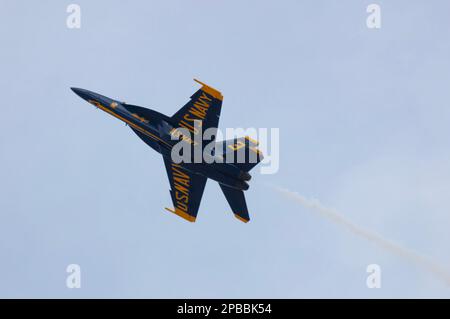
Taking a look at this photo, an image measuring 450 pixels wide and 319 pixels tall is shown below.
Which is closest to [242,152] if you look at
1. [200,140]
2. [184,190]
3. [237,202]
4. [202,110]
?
[200,140]

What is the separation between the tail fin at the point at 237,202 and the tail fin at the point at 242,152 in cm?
304

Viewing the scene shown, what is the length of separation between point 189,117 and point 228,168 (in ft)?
14.3

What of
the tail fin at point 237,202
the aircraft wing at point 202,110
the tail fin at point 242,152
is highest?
the aircraft wing at point 202,110

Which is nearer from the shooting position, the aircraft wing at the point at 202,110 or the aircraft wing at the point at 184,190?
the aircraft wing at the point at 202,110

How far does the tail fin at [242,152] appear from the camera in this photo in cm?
5453

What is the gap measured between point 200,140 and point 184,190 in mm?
6358

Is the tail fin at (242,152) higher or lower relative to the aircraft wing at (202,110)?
lower

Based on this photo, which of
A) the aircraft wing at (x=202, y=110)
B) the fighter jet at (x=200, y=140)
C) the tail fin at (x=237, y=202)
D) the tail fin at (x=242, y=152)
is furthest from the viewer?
the tail fin at (x=237, y=202)

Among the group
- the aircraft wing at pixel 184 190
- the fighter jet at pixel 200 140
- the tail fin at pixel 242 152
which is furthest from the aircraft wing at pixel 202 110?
the aircraft wing at pixel 184 190

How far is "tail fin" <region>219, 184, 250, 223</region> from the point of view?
188 ft

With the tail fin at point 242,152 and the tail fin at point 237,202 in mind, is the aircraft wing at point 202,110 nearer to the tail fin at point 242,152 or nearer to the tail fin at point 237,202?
the tail fin at point 242,152

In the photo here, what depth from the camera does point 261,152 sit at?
5462 cm

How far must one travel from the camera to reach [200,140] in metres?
54.9

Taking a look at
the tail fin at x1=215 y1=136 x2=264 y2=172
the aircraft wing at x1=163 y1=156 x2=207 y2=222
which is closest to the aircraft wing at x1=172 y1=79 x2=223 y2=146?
the tail fin at x1=215 y1=136 x2=264 y2=172
